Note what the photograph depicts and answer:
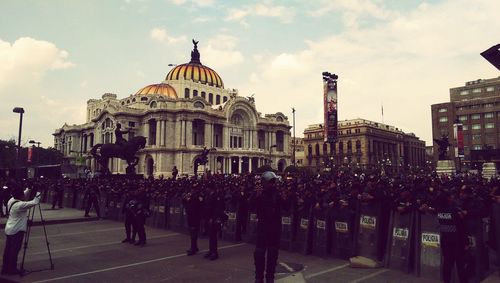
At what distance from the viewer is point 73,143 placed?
337 feet

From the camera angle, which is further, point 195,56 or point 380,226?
point 195,56

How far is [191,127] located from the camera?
70.8m

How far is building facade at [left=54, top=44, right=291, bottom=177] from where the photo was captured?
7019 cm

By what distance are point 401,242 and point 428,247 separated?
62 centimetres

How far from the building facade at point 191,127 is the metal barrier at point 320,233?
188 ft

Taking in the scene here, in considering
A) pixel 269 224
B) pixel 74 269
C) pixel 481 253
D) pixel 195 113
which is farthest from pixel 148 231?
pixel 195 113

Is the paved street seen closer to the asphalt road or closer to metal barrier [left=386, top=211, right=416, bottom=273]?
the asphalt road

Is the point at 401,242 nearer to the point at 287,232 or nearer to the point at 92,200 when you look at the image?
the point at 287,232

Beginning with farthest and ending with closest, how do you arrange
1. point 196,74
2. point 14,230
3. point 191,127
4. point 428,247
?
1. point 196,74
2. point 191,127
3. point 14,230
4. point 428,247

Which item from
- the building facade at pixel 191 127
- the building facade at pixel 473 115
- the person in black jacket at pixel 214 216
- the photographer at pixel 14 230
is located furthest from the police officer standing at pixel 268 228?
the building facade at pixel 473 115

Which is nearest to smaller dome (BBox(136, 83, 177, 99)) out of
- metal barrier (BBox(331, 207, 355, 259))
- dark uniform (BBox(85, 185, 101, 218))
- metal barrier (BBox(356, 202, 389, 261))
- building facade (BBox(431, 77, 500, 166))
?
dark uniform (BBox(85, 185, 101, 218))

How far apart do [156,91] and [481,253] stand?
80.7 m

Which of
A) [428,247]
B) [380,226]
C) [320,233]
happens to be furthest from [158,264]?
[428,247]

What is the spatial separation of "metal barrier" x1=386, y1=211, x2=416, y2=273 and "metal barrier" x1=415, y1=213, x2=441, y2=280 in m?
0.16
